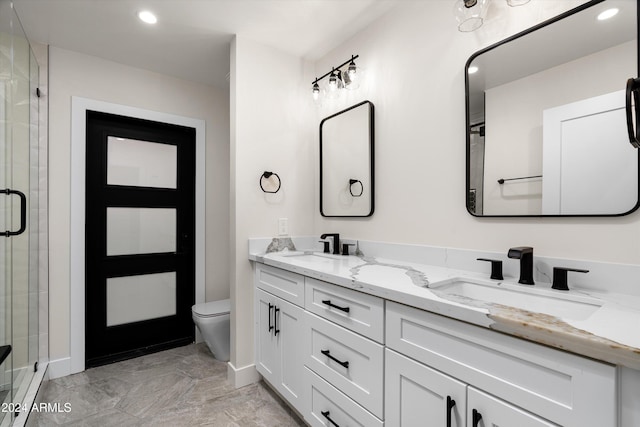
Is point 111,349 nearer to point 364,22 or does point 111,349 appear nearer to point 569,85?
point 364,22

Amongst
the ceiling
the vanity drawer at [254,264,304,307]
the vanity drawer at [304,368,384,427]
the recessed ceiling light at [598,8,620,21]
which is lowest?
the vanity drawer at [304,368,384,427]

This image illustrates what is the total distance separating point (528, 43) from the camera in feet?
4.13

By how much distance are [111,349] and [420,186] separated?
2.77m

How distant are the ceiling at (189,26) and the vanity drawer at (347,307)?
65.7 inches

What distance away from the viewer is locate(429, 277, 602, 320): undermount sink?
974 mm

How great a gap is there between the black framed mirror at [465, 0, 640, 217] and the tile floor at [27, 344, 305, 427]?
1689 millimetres

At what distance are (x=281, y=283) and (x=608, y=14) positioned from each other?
1.85 meters

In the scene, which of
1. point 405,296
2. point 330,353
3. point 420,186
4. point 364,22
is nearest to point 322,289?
point 330,353

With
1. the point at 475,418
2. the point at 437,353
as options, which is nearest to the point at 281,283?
the point at 437,353

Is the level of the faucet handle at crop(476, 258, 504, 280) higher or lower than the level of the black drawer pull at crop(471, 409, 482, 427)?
higher

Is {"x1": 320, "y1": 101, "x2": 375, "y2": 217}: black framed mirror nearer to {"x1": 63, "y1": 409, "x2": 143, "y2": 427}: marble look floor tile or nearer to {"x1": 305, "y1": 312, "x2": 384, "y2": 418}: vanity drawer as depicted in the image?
{"x1": 305, "y1": 312, "x2": 384, "y2": 418}: vanity drawer

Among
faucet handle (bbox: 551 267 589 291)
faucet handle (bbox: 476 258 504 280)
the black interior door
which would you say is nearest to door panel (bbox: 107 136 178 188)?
the black interior door

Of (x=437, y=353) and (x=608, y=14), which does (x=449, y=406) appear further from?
(x=608, y=14)

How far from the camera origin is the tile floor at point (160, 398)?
5.63 ft
